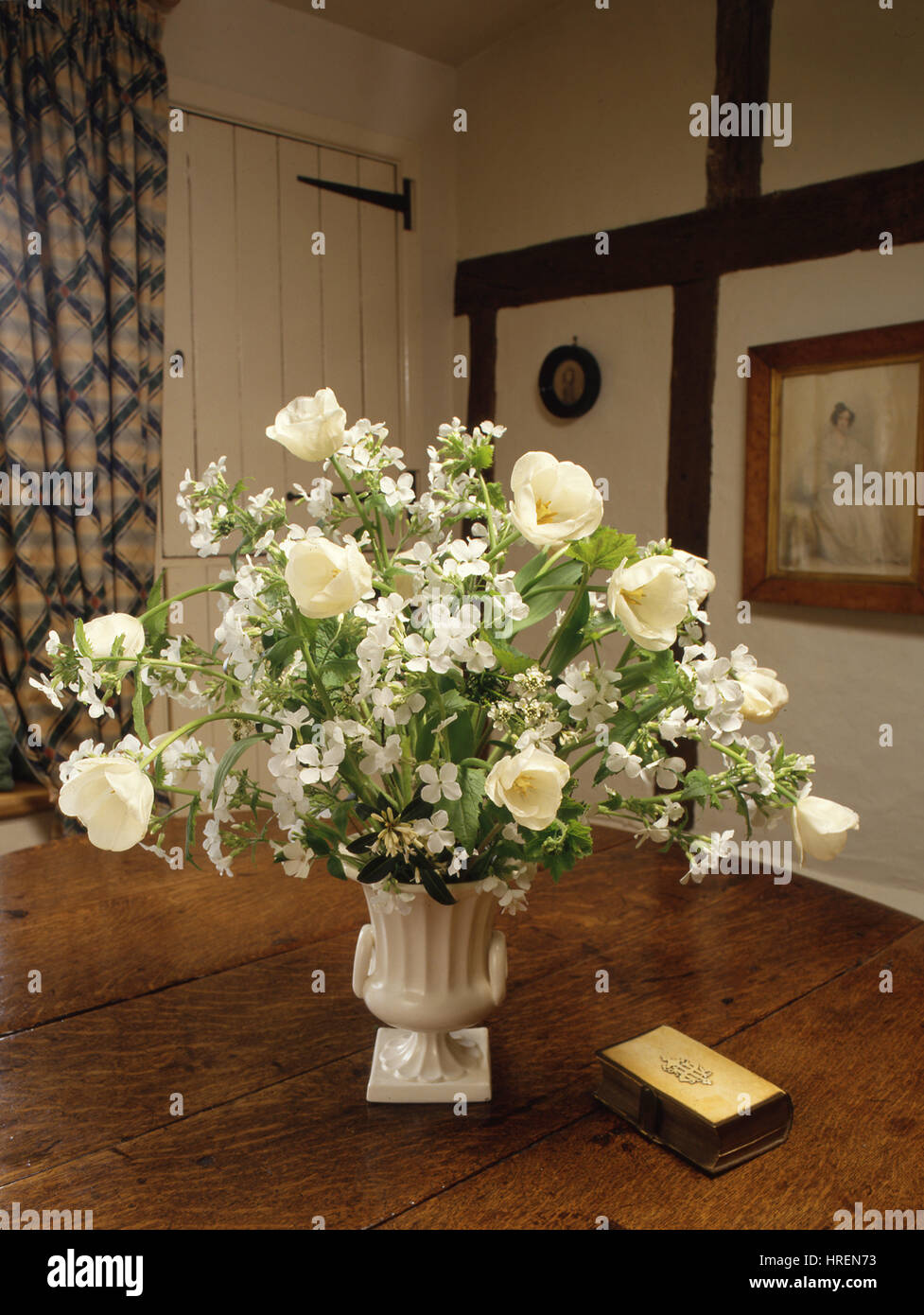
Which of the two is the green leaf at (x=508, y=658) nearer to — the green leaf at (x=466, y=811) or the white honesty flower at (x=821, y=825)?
the green leaf at (x=466, y=811)

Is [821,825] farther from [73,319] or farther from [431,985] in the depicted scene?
[73,319]

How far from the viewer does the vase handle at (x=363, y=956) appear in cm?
107

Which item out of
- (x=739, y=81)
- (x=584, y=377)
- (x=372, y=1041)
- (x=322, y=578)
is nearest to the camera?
(x=322, y=578)

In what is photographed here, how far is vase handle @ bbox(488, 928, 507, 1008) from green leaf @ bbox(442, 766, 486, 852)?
0.20 metres

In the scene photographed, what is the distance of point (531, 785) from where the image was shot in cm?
84

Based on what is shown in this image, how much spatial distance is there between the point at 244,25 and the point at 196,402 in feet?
4.00

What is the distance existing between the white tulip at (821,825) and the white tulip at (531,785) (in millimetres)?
273

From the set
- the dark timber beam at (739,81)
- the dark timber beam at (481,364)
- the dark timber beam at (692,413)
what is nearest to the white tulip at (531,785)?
the dark timber beam at (692,413)

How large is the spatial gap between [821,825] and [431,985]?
40 cm

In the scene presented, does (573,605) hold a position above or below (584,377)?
below

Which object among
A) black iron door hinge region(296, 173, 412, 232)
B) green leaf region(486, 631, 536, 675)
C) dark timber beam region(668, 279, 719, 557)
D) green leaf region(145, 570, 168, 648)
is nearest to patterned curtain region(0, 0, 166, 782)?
black iron door hinge region(296, 173, 412, 232)

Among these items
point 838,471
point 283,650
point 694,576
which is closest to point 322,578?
point 283,650

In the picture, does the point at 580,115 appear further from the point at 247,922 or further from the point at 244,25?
the point at 247,922
